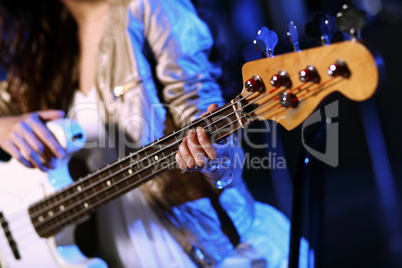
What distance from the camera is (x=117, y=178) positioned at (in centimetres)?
98

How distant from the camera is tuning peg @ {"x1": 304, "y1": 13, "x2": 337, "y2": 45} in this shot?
66 cm

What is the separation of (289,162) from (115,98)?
4.23 feet

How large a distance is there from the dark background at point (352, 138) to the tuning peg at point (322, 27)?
3.51ft

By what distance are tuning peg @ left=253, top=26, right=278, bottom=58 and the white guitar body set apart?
2.12 feet

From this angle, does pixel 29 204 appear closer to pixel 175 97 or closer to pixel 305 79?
pixel 175 97

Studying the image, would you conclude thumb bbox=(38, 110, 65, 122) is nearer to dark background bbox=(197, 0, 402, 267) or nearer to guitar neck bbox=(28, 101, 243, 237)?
guitar neck bbox=(28, 101, 243, 237)

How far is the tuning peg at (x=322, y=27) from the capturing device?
655mm

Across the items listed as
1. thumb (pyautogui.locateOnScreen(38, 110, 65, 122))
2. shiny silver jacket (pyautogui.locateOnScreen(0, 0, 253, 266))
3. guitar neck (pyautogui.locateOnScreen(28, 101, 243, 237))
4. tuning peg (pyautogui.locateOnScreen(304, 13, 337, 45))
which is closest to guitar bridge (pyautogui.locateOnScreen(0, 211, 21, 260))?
guitar neck (pyautogui.locateOnScreen(28, 101, 243, 237))

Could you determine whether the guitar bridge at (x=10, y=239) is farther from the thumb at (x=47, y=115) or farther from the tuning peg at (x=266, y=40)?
the tuning peg at (x=266, y=40)

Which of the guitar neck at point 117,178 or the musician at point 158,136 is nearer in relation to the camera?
the guitar neck at point 117,178

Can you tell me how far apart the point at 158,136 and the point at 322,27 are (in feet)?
1.98

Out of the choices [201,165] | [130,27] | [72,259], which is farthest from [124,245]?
[130,27]

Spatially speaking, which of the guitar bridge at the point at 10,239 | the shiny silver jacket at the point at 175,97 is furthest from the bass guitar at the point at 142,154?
the shiny silver jacket at the point at 175,97

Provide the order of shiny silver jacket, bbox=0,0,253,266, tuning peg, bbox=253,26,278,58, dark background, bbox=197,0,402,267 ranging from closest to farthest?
tuning peg, bbox=253,26,278,58
shiny silver jacket, bbox=0,0,253,266
dark background, bbox=197,0,402,267
